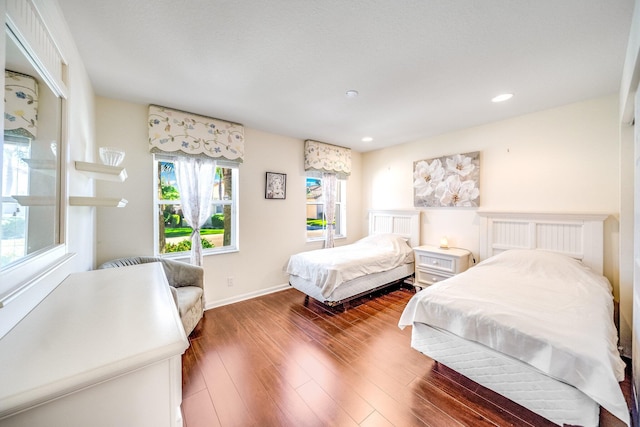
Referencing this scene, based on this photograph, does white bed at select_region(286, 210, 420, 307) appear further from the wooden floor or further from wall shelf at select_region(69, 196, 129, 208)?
wall shelf at select_region(69, 196, 129, 208)

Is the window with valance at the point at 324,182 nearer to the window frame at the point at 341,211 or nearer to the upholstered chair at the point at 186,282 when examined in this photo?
the window frame at the point at 341,211

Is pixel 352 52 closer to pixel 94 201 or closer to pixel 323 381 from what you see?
pixel 94 201

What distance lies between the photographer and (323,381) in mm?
1775

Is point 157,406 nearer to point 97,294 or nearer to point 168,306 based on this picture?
point 168,306

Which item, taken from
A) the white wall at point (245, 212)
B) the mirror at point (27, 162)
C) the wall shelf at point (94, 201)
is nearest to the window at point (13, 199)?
the mirror at point (27, 162)

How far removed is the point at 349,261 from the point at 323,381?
1.42 metres

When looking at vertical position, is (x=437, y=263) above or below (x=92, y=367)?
below

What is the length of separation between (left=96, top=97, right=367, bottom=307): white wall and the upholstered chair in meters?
0.25

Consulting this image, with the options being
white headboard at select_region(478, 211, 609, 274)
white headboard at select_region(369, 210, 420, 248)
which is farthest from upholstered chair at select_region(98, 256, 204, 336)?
white headboard at select_region(478, 211, 609, 274)

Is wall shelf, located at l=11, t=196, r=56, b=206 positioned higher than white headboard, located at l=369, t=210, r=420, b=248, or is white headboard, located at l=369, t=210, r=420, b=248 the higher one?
wall shelf, located at l=11, t=196, r=56, b=206

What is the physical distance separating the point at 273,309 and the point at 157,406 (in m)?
2.41

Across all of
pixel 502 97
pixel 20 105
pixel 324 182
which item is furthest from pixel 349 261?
pixel 20 105

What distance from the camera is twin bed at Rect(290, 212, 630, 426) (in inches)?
48.6

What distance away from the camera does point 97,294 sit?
1121 mm
